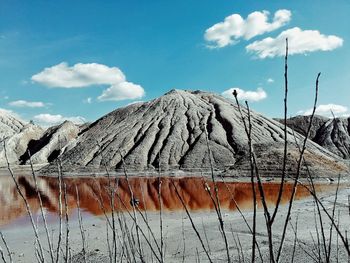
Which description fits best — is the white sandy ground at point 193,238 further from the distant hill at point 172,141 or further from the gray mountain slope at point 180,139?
the gray mountain slope at point 180,139

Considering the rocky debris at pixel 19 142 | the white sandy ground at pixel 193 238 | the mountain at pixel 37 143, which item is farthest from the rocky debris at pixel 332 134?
the white sandy ground at pixel 193 238

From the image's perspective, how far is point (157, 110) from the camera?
100812 mm

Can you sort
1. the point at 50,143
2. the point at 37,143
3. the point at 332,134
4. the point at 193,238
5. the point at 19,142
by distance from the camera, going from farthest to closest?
the point at 332,134
the point at 37,143
the point at 19,142
the point at 50,143
the point at 193,238

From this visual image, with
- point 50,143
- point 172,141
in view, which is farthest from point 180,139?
point 50,143

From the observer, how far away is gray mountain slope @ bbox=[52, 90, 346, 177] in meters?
70.0

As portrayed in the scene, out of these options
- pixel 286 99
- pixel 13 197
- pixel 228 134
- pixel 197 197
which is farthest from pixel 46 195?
pixel 228 134

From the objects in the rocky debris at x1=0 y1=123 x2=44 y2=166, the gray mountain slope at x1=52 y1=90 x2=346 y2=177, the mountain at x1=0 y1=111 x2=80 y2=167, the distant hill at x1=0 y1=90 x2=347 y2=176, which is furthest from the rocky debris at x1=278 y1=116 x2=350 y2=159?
the rocky debris at x1=0 y1=123 x2=44 y2=166

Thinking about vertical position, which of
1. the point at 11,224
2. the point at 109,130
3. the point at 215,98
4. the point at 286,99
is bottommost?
the point at 11,224

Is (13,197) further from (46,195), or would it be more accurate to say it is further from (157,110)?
(157,110)

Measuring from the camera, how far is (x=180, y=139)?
3329 inches

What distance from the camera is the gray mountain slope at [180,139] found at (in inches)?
2756

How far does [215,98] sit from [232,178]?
58498mm

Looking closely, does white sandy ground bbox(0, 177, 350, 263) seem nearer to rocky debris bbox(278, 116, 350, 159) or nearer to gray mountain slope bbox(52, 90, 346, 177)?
gray mountain slope bbox(52, 90, 346, 177)

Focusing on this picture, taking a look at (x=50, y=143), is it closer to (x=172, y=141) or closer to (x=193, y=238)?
(x=172, y=141)
